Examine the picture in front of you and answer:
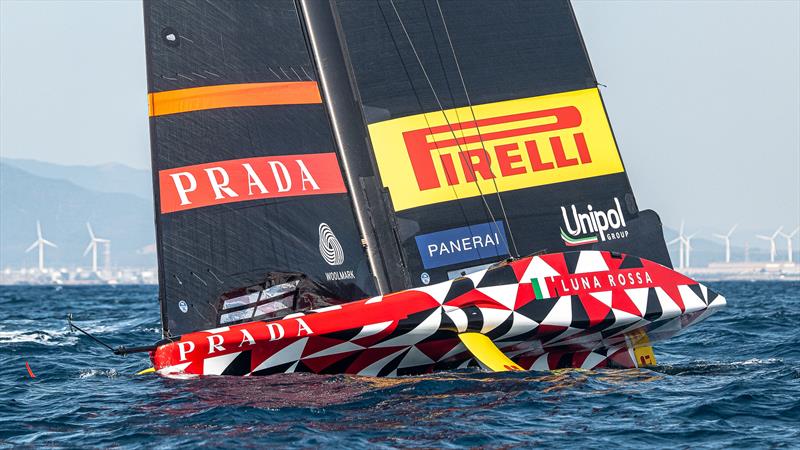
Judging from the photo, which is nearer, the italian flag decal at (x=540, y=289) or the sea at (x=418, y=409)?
the sea at (x=418, y=409)

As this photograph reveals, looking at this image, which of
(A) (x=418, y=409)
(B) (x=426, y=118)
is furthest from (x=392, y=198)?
(A) (x=418, y=409)

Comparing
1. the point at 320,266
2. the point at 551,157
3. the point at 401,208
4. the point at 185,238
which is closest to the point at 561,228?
the point at 551,157

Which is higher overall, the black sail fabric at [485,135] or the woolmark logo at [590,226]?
the black sail fabric at [485,135]

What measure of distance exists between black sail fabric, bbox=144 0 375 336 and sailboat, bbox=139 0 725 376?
0.02 m

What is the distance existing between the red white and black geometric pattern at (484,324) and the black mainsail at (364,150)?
2.24ft

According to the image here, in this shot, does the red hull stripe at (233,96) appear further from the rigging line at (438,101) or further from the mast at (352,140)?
the rigging line at (438,101)

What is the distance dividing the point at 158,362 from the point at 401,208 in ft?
8.14

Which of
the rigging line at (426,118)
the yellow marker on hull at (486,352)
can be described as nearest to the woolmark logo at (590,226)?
the rigging line at (426,118)

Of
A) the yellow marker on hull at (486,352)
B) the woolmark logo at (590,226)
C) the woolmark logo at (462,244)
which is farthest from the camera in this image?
the woolmark logo at (590,226)

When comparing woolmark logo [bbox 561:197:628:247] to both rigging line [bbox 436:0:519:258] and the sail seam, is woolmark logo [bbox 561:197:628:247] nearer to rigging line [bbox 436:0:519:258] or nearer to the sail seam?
rigging line [bbox 436:0:519:258]

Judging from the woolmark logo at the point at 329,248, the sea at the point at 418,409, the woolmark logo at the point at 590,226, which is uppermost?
the woolmark logo at the point at 329,248

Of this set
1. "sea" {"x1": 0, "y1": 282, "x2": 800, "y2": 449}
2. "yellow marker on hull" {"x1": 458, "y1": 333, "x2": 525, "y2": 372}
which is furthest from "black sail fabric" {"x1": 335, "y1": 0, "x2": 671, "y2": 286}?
"sea" {"x1": 0, "y1": 282, "x2": 800, "y2": 449}

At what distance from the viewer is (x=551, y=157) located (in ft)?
33.6

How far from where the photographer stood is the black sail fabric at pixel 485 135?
390 inches
